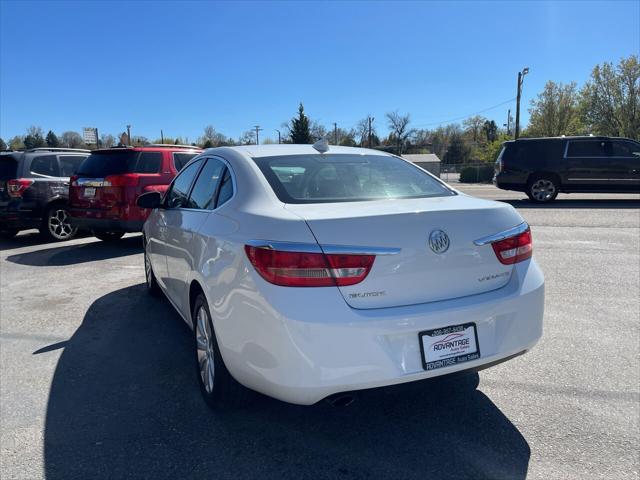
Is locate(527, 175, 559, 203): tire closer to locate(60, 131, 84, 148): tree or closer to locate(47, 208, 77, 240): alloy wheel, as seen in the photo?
locate(47, 208, 77, 240): alloy wheel

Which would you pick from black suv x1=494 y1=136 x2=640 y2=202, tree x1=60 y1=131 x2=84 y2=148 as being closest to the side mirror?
black suv x1=494 y1=136 x2=640 y2=202

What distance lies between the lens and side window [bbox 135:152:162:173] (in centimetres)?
865

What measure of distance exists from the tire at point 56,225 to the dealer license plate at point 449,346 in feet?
29.7

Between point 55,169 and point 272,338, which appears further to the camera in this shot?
point 55,169

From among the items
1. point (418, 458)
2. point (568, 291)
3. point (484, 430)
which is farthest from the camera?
point (568, 291)

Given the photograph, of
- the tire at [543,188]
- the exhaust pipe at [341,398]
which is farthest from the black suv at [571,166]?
the exhaust pipe at [341,398]

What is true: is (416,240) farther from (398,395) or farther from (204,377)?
(204,377)

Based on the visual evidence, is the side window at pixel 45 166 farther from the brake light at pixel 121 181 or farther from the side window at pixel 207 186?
the side window at pixel 207 186

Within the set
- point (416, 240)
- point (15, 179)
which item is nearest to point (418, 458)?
point (416, 240)

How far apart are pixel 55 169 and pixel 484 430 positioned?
9917 millimetres

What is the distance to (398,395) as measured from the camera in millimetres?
3240

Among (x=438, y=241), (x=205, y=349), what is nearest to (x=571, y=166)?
(x=438, y=241)

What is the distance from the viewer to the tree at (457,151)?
90.1 m

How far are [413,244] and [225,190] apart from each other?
4.63 ft
